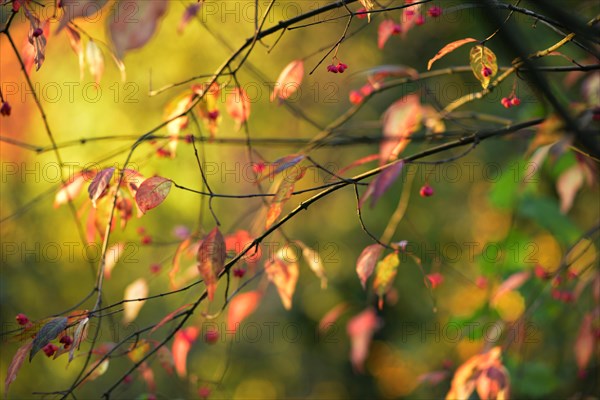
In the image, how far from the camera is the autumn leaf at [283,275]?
1025mm

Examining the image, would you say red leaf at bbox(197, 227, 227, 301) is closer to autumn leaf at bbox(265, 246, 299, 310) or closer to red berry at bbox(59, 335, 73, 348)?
red berry at bbox(59, 335, 73, 348)

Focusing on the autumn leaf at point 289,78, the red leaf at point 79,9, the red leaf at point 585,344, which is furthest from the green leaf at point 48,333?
the red leaf at point 585,344

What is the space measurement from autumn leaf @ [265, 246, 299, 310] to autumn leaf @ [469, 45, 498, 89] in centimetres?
43

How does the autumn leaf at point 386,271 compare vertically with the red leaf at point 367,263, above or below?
below

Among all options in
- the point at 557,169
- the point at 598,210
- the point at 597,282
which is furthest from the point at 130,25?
the point at 598,210

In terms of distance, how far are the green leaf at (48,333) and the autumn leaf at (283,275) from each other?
0.38 meters

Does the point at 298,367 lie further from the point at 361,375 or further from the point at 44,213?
the point at 44,213

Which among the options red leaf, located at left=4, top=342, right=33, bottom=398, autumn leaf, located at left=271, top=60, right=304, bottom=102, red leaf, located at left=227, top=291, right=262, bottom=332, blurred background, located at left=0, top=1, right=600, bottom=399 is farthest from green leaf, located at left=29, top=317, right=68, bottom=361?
blurred background, located at left=0, top=1, right=600, bottom=399

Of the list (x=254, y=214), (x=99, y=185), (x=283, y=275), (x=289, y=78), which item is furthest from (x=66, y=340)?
(x=254, y=214)

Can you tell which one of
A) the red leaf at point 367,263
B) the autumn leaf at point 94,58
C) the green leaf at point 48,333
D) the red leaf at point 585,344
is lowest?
the red leaf at point 585,344

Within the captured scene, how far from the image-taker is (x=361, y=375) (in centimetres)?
327

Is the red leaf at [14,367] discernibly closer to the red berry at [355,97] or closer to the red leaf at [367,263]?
the red leaf at [367,263]

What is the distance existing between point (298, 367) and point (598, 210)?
1752 millimetres

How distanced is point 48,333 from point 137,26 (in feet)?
1.25
